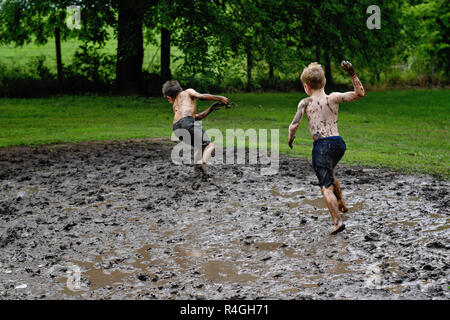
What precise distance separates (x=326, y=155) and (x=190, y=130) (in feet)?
9.99

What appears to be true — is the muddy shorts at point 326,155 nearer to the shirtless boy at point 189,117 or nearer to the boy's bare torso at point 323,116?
the boy's bare torso at point 323,116

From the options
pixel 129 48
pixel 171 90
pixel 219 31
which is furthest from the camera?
pixel 129 48

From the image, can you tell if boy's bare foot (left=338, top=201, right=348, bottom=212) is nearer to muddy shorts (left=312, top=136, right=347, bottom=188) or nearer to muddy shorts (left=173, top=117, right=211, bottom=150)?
muddy shorts (left=312, top=136, right=347, bottom=188)

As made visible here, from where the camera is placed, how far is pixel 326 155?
6.16 m

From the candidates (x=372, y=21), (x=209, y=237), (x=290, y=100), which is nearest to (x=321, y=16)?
(x=372, y=21)

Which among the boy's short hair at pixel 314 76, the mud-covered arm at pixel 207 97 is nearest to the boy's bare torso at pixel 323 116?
the boy's short hair at pixel 314 76

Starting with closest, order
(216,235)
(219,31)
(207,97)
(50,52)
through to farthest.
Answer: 1. (216,235)
2. (207,97)
3. (219,31)
4. (50,52)

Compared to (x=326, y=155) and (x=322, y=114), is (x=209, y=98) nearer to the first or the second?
(x=322, y=114)

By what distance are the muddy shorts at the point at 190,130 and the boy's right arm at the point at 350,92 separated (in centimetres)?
299

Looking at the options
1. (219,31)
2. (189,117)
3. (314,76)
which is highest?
(219,31)

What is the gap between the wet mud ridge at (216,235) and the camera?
4.97 metres

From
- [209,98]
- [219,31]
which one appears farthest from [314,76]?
[219,31]

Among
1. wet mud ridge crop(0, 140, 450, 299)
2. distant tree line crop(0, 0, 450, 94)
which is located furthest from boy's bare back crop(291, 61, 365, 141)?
distant tree line crop(0, 0, 450, 94)

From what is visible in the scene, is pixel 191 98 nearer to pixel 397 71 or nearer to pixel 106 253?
pixel 106 253
